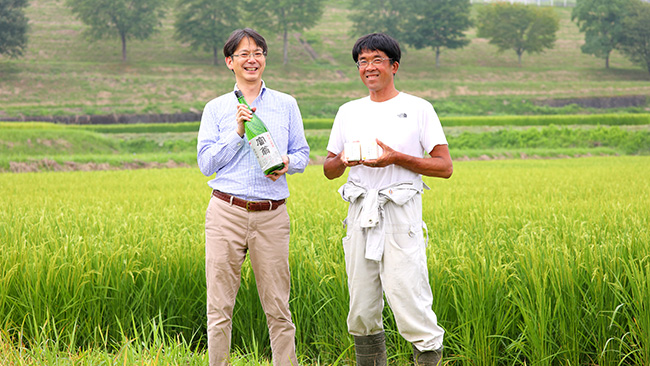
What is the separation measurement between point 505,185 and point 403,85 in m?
34.1

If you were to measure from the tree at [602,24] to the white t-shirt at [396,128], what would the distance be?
190 feet

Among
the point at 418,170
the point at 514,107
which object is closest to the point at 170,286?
the point at 418,170

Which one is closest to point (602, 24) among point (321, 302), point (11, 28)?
point (11, 28)

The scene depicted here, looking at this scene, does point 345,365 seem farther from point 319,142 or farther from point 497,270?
point 319,142

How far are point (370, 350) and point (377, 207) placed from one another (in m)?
0.74

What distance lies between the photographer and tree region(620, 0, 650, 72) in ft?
168

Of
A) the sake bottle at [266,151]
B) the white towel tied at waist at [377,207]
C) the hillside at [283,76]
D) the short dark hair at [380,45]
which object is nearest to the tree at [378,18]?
the hillside at [283,76]

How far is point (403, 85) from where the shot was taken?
43.8 m

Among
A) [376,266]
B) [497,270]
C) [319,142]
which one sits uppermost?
[376,266]

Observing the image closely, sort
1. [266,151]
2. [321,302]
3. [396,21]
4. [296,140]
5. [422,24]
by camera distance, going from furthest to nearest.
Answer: [396,21] < [422,24] < [321,302] < [296,140] < [266,151]

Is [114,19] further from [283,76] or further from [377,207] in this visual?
[377,207]

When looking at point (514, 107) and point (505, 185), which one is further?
point (514, 107)

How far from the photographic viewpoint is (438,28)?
182ft

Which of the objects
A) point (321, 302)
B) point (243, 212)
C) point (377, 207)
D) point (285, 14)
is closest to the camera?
point (377, 207)
